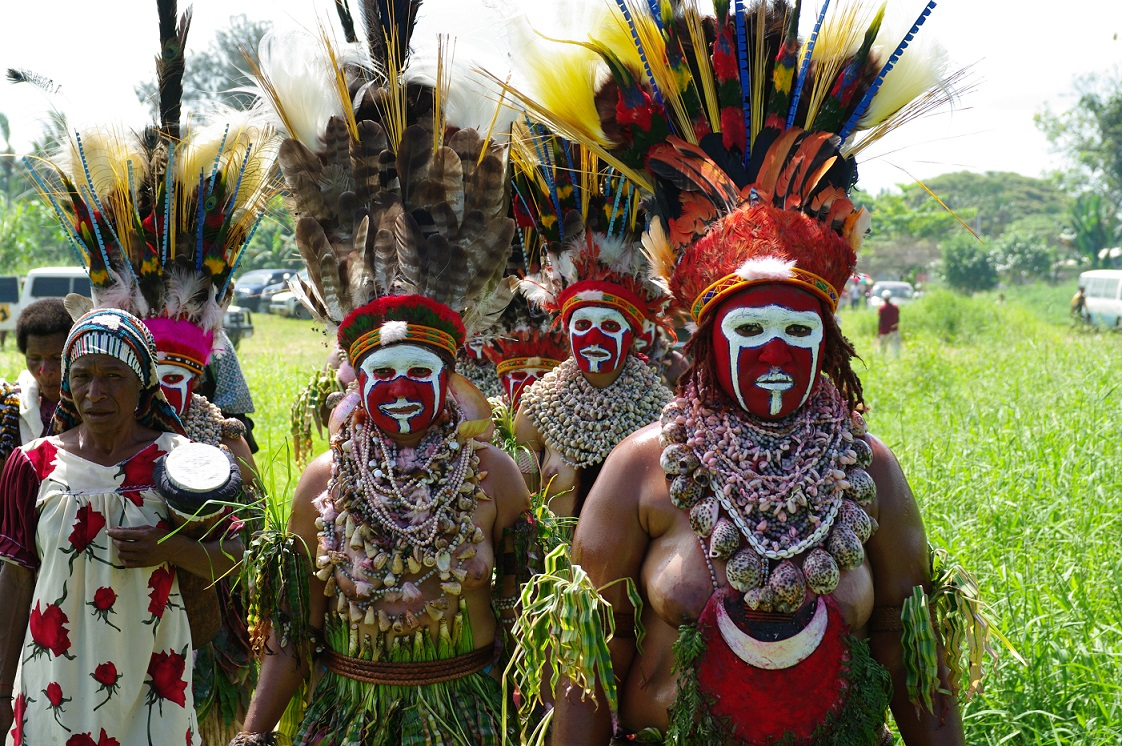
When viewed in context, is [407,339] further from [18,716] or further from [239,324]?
[239,324]

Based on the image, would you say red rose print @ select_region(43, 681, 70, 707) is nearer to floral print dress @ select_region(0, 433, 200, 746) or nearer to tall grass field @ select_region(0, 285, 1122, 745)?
floral print dress @ select_region(0, 433, 200, 746)

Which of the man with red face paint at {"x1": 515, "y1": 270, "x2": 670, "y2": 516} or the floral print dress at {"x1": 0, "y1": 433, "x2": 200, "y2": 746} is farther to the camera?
the man with red face paint at {"x1": 515, "y1": 270, "x2": 670, "y2": 516}

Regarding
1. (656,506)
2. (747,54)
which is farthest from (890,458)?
(747,54)

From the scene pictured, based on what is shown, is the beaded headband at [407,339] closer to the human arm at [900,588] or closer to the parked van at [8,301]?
the human arm at [900,588]

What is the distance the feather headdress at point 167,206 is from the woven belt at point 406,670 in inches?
73.0

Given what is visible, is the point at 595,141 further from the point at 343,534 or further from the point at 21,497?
the point at 21,497

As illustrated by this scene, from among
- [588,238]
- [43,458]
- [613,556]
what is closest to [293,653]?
[43,458]

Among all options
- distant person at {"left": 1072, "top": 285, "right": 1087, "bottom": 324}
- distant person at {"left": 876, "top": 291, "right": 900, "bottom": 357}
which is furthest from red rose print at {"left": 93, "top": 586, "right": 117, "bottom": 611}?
distant person at {"left": 1072, "top": 285, "right": 1087, "bottom": 324}

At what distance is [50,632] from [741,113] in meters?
2.58

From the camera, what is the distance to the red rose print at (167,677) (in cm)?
346

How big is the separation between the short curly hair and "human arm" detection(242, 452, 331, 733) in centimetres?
183

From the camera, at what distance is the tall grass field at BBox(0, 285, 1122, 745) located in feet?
15.1

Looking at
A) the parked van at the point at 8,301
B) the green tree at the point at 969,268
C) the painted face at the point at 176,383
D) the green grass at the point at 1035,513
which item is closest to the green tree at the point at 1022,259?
the green tree at the point at 969,268

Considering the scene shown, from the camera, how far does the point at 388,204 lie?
3.65m
